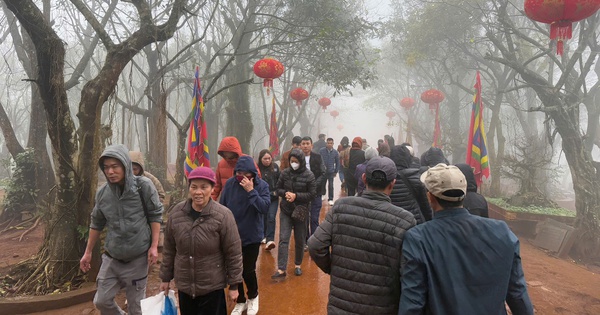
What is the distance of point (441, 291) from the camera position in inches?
70.6

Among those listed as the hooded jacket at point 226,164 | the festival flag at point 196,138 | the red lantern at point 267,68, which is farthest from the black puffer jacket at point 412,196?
the red lantern at point 267,68

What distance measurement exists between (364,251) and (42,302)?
4.02m

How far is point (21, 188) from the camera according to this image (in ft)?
27.0

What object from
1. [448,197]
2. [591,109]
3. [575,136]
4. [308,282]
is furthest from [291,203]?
[591,109]

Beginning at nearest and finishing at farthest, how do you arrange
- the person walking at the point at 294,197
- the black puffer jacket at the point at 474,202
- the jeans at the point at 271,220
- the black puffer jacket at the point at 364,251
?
the black puffer jacket at the point at 364,251
the black puffer jacket at the point at 474,202
the person walking at the point at 294,197
the jeans at the point at 271,220

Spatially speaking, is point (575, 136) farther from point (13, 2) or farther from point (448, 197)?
point (13, 2)

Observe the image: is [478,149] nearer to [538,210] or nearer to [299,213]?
[538,210]

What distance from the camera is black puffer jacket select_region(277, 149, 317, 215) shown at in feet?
15.2

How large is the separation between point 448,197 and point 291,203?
300 centimetres

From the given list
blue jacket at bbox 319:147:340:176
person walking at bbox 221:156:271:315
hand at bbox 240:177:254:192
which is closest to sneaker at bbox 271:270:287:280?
person walking at bbox 221:156:271:315

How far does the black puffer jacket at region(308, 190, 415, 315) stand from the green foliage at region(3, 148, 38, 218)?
8.96 m

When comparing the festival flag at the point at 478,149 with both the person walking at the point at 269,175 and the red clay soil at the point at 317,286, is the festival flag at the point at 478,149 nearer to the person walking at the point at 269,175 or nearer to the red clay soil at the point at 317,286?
the red clay soil at the point at 317,286

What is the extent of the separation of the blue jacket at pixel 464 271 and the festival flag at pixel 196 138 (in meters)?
5.09

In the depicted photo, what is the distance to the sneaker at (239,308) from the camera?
3738mm
